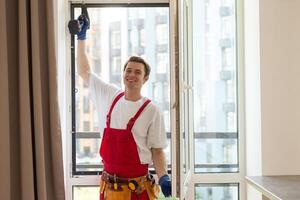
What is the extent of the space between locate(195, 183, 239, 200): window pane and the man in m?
0.52

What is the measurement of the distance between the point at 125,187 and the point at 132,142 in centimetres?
28

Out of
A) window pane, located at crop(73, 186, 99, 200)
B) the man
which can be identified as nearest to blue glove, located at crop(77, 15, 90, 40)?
the man

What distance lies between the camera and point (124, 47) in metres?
2.68

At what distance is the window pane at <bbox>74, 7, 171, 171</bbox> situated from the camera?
2656mm

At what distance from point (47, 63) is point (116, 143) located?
73cm

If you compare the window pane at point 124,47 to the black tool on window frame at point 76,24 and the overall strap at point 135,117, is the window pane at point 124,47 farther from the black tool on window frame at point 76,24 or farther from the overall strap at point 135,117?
the overall strap at point 135,117

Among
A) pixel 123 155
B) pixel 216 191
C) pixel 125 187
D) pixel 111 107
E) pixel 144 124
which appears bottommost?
pixel 216 191

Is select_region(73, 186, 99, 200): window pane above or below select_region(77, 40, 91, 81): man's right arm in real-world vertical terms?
below
